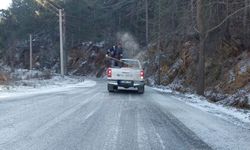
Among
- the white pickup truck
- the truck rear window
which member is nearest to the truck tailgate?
the white pickup truck

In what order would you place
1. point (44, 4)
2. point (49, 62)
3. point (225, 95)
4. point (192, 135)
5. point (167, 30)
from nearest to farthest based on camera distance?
point (192, 135) → point (225, 95) → point (167, 30) → point (44, 4) → point (49, 62)

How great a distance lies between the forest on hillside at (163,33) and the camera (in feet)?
88.0

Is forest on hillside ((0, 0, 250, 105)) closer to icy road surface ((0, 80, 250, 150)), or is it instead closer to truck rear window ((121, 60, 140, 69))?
truck rear window ((121, 60, 140, 69))

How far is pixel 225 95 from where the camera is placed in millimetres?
24125

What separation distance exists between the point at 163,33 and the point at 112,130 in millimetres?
38413

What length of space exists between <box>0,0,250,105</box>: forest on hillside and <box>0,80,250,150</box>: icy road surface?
1144 centimetres

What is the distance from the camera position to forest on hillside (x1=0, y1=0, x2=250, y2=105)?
26.8 meters

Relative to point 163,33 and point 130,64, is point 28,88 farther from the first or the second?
point 163,33

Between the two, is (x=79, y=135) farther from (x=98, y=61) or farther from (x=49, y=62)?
(x=49, y=62)

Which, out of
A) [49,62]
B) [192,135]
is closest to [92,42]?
[49,62]

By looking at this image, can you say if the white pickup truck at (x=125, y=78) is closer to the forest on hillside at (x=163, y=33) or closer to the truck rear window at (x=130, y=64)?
the truck rear window at (x=130, y=64)

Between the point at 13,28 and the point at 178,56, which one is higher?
the point at 13,28

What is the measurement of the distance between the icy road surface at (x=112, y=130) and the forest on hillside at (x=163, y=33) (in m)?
11.4

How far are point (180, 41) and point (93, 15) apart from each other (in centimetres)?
3097
